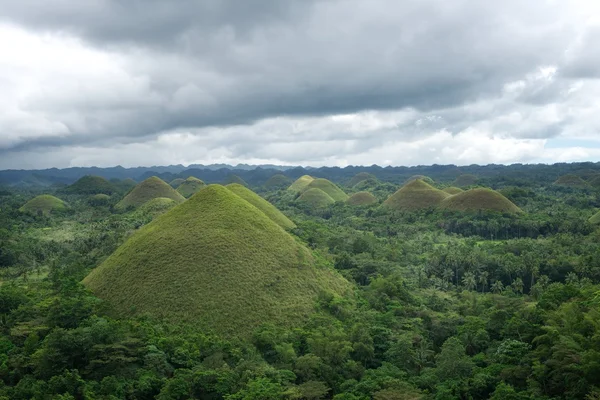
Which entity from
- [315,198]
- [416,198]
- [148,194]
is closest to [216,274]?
[416,198]

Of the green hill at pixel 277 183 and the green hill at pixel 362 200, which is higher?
the green hill at pixel 277 183

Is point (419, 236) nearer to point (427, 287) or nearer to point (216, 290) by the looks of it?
point (427, 287)

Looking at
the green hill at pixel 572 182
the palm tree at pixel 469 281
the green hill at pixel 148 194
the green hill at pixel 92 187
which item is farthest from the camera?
the green hill at pixel 92 187

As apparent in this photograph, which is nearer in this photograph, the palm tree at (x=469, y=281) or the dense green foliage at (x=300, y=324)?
the dense green foliage at (x=300, y=324)

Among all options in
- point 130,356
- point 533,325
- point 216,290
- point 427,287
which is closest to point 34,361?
point 130,356

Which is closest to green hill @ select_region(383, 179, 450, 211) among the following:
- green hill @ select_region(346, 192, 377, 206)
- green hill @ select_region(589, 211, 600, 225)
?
green hill @ select_region(346, 192, 377, 206)

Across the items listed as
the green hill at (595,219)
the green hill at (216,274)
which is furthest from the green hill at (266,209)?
the green hill at (595,219)

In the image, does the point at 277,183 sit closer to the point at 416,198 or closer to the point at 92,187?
the point at 92,187

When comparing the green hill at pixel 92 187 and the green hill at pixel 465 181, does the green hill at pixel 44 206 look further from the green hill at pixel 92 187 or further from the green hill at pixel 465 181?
the green hill at pixel 465 181
